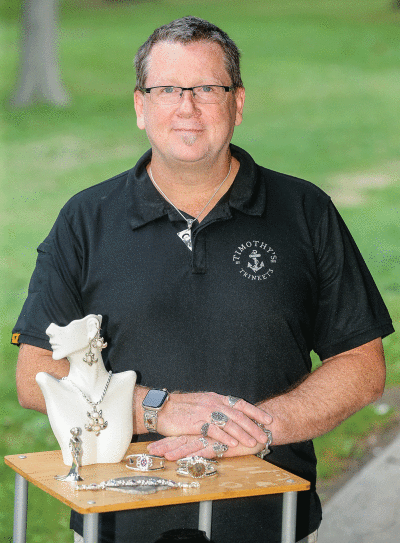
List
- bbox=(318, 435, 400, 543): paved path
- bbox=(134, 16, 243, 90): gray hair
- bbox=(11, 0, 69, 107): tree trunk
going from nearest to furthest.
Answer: bbox=(134, 16, 243, 90): gray hair, bbox=(318, 435, 400, 543): paved path, bbox=(11, 0, 69, 107): tree trunk

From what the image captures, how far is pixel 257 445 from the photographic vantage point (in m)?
1.97

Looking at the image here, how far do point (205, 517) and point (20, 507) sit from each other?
404mm

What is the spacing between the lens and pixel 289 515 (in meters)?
1.80

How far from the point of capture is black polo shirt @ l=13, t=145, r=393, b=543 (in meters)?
2.15

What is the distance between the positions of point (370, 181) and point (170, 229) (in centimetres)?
517

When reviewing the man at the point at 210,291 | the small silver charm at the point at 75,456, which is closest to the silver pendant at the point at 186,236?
the man at the point at 210,291

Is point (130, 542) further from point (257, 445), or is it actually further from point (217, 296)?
point (217, 296)

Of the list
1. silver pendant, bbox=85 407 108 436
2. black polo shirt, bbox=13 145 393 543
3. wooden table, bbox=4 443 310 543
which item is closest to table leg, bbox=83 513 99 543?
wooden table, bbox=4 443 310 543

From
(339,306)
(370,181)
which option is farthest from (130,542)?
(370,181)

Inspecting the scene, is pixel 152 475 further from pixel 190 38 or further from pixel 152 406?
pixel 190 38

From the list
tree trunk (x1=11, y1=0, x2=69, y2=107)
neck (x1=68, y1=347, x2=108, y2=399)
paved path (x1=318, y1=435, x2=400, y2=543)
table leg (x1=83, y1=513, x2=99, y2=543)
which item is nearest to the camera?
table leg (x1=83, y1=513, x2=99, y2=543)

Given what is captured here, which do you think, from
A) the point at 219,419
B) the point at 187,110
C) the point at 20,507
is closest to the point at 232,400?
the point at 219,419

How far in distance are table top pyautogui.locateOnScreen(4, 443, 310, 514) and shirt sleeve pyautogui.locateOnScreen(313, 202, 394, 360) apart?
1.45 feet

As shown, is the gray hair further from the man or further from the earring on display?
the earring on display
